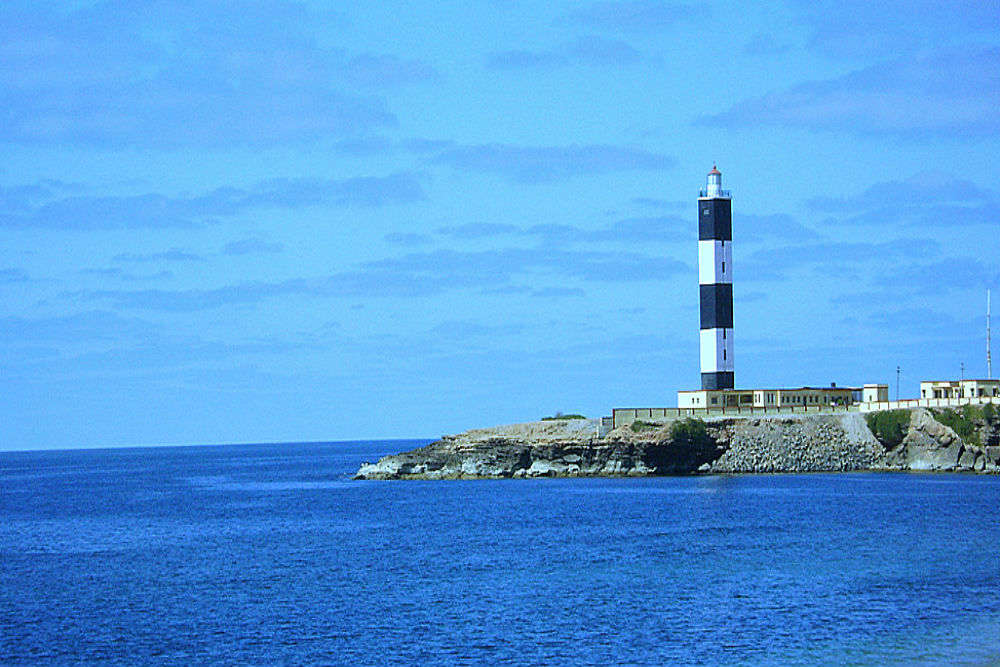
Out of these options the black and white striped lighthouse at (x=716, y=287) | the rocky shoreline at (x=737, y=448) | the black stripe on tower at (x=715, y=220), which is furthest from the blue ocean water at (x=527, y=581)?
the black stripe on tower at (x=715, y=220)

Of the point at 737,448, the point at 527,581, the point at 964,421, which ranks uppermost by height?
the point at 964,421

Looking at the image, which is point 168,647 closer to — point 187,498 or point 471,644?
point 471,644

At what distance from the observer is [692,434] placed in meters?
101

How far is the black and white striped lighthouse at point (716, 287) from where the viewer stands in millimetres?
105750

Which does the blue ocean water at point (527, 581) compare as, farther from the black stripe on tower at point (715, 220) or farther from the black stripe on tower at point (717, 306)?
the black stripe on tower at point (715, 220)

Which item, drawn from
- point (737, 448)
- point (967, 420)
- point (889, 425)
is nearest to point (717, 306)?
point (737, 448)

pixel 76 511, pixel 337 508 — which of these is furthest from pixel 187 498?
pixel 337 508

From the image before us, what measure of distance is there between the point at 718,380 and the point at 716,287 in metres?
7.49

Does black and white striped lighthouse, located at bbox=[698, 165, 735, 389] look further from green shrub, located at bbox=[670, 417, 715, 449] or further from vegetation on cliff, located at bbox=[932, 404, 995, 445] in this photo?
vegetation on cliff, located at bbox=[932, 404, 995, 445]

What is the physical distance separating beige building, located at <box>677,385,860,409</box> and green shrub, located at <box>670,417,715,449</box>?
4343 millimetres

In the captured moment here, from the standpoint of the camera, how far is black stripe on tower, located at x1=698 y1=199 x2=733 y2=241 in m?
107

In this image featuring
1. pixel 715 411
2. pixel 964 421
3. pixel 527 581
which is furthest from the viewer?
pixel 715 411

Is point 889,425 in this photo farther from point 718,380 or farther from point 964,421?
point 718,380

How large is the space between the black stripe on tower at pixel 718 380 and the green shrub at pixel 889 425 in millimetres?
12077
